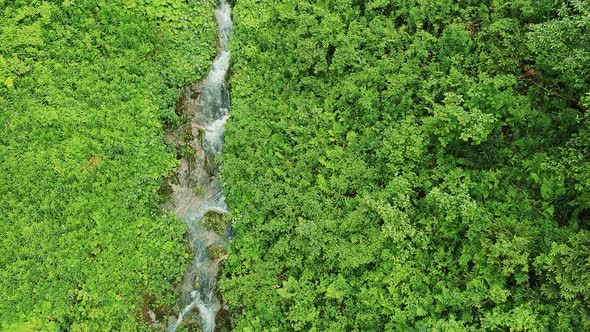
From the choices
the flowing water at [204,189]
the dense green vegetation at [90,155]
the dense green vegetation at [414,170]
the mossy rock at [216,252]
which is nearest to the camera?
the dense green vegetation at [414,170]

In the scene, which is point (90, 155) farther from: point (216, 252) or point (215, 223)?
point (216, 252)

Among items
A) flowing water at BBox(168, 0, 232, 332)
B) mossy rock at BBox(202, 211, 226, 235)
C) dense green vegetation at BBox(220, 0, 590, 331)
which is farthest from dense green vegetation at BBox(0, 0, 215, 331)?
dense green vegetation at BBox(220, 0, 590, 331)

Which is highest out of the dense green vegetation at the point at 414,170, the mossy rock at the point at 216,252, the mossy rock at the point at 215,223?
the dense green vegetation at the point at 414,170

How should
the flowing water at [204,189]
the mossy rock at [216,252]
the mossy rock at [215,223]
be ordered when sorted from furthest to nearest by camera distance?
the mossy rock at [215,223] < the mossy rock at [216,252] < the flowing water at [204,189]

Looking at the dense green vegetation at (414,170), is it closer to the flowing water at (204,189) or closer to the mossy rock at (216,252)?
the mossy rock at (216,252)

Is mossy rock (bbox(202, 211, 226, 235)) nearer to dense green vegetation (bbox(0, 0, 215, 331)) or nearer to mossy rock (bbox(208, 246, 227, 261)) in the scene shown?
mossy rock (bbox(208, 246, 227, 261))

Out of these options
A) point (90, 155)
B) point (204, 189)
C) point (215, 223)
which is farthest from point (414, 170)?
point (90, 155)

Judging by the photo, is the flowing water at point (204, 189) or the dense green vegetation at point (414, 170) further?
the flowing water at point (204, 189)

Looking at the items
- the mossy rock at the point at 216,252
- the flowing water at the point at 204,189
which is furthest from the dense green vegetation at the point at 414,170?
the flowing water at the point at 204,189
